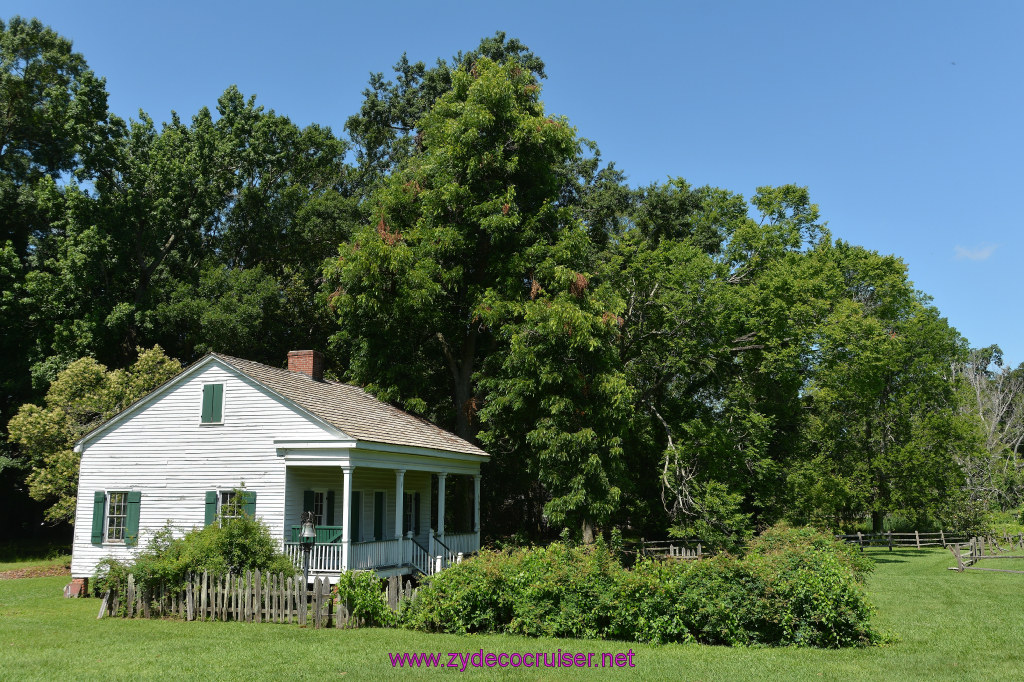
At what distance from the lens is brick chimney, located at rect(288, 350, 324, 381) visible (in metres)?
25.9

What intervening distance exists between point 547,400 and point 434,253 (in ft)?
24.9

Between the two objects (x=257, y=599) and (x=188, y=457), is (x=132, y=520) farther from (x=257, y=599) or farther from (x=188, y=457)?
(x=257, y=599)

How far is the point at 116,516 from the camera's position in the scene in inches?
863

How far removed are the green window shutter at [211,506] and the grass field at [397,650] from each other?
13.2 feet

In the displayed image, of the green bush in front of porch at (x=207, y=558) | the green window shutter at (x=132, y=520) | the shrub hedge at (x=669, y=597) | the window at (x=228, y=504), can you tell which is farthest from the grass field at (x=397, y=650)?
the window at (x=228, y=504)

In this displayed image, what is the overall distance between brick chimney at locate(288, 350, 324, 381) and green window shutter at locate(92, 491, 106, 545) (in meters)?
6.97

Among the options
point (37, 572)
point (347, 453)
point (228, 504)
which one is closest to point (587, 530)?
point (347, 453)

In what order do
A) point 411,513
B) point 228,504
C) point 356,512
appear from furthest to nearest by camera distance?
point 411,513, point 356,512, point 228,504

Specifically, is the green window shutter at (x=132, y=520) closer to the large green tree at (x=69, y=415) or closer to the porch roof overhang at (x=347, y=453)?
the porch roof overhang at (x=347, y=453)

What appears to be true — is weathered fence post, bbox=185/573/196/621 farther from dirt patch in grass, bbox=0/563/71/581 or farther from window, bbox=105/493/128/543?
dirt patch in grass, bbox=0/563/71/581

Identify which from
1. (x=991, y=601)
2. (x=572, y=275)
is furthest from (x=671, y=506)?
(x=991, y=601)

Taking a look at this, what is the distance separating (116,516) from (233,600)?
8217 mm

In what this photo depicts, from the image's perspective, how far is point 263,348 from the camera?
37156mm

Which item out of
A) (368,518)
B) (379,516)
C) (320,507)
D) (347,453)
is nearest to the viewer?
(347,453)
